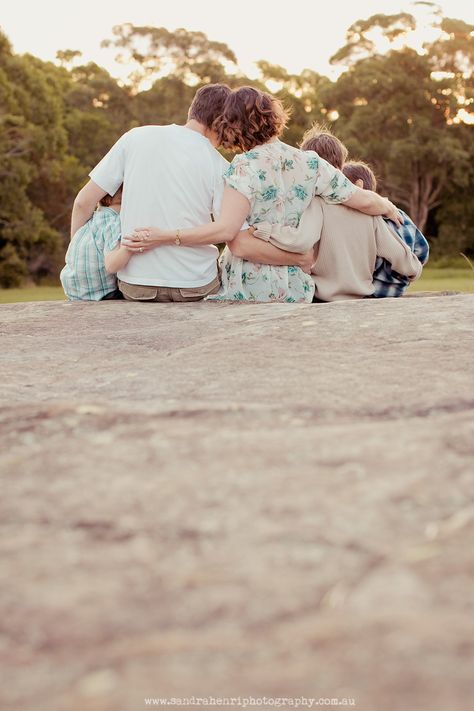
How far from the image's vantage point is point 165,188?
5.34 metres

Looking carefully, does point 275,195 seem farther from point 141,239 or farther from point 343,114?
point 343,114

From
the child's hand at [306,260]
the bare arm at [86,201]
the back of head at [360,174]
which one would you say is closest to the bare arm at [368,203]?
the child's hand at [306,260]

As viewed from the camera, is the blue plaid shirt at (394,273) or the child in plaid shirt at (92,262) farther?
the blue plaid shirt at (394,273)

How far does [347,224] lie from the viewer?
5.46m

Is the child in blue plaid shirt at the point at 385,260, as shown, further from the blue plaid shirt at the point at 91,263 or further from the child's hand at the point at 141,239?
the blue plaid shirt at the point at 91,263

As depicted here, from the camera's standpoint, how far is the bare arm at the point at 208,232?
5066 mm

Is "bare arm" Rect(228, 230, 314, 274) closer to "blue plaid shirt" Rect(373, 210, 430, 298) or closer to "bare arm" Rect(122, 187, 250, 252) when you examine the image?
"bare arm" Rect(122, 187, 250, 252)

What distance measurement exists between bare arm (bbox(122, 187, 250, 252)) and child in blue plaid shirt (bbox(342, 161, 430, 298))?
102 centimetres

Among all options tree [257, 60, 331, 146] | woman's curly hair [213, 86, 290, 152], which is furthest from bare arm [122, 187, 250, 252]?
tree [257, 60, 331, 146]

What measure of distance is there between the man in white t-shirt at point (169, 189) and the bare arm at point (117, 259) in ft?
0.16

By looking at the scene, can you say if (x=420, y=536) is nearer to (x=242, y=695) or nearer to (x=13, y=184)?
(x=242, y=695)

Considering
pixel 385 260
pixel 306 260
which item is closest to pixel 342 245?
pixel 306 260

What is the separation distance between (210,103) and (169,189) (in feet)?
1.76

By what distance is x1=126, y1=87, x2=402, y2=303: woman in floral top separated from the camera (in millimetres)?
5090
